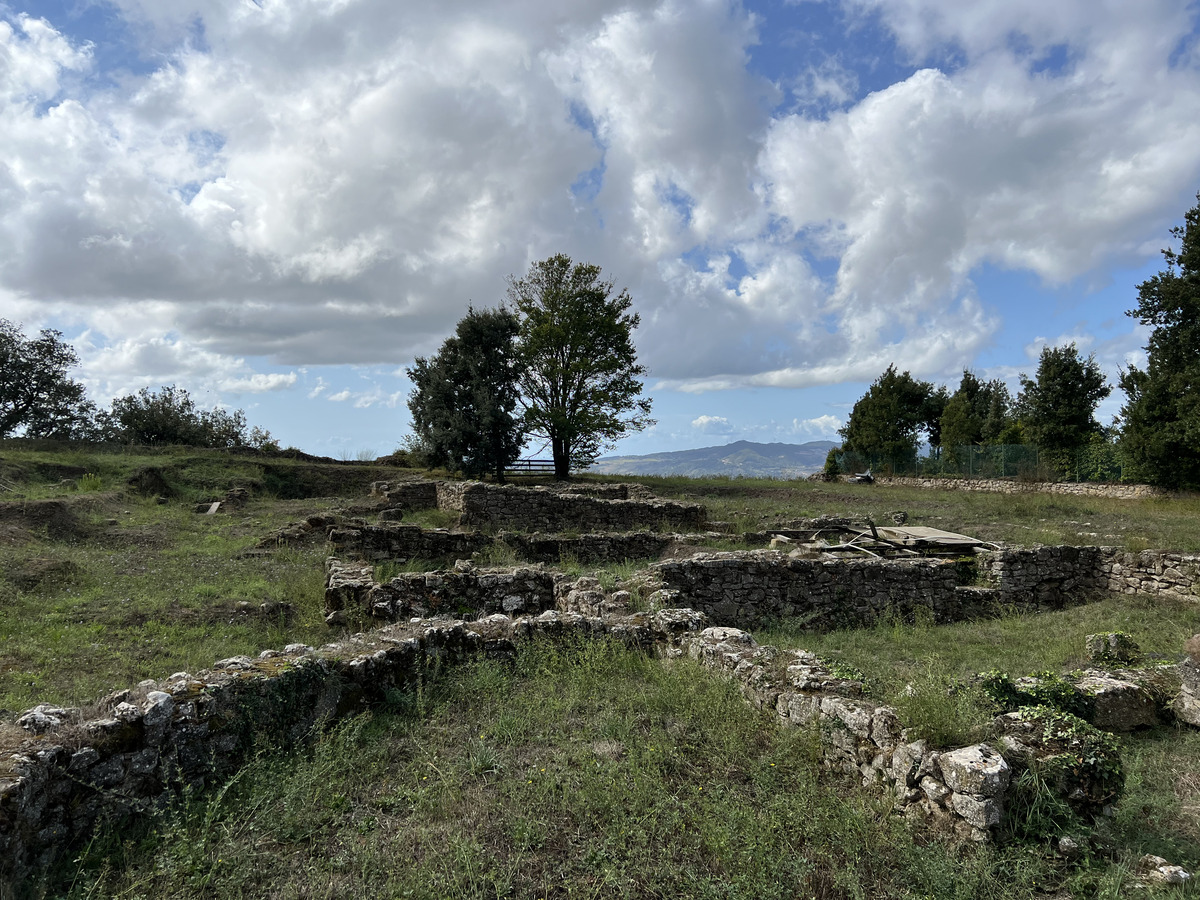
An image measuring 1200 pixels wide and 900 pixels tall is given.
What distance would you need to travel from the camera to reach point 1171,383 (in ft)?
89.1

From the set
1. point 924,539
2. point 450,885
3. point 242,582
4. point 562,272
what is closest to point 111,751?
point 450,885

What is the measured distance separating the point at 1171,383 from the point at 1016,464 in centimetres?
936

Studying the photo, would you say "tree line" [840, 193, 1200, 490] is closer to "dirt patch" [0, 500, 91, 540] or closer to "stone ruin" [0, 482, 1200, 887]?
"stone ruin" [0, 482, 1200, 887]

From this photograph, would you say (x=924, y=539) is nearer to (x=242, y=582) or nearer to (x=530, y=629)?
(x=530, y=629)

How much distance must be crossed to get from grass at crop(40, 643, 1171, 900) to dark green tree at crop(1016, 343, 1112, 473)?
39428 mm

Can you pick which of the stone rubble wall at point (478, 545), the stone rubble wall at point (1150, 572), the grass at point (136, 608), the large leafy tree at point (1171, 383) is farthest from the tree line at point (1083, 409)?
the grass at point (136, 608)

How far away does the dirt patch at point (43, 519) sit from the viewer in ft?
43.8

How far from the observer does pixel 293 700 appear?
5367mm

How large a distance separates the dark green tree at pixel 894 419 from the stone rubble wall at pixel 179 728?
41.7 m

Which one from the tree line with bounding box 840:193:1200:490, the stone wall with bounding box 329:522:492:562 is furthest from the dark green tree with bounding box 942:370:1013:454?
the stone wall with bounding box 329:522:492:562

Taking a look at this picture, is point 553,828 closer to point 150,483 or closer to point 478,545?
point 478,545

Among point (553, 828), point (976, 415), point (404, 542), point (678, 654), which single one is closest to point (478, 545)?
point (404, 542)

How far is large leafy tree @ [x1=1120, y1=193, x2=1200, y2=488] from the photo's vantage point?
26.4 m

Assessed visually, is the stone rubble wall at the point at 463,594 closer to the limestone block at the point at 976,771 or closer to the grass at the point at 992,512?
the limestone block at the point at 976,771
